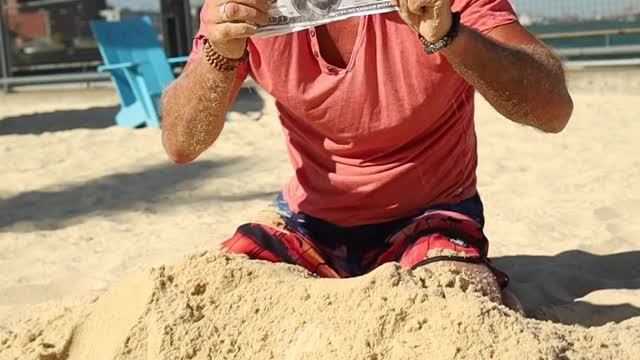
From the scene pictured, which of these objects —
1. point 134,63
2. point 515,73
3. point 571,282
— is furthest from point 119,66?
point 515,73

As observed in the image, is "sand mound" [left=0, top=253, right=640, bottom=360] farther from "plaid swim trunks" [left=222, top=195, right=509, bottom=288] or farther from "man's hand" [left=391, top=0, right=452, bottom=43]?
"man's hand" [left=391, top=0, right=452, bottom=43]

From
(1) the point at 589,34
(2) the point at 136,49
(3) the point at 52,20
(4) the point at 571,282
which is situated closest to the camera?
(4) the point at 571,282

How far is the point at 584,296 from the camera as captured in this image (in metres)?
2.38

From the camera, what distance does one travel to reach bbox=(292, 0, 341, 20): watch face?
5.47 feet

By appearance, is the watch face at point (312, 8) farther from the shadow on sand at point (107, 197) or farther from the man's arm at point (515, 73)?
the shadow on sand at point (107, 197)

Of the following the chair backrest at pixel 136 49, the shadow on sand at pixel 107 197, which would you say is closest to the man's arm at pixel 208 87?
the shadow on sand at pixel 107 197

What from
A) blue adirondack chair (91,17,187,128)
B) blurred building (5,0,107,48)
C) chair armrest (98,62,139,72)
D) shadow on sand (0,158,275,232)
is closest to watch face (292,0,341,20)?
shadow on sand (0,158,275,232)

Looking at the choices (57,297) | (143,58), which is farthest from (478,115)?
(57,297)

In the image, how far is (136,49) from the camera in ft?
23.7

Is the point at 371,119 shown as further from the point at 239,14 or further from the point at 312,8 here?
the point at 239,14

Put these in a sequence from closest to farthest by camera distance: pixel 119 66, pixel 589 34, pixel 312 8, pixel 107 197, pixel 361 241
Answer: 1. pixel 312 8
2. pixel 361 241
3. pixel 107 197
4. pixel 119 66
5. pixel 589 34

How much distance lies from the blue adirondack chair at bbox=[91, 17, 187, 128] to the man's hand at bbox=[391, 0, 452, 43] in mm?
5699

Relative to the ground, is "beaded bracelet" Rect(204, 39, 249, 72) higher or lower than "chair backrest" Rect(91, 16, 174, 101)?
higher

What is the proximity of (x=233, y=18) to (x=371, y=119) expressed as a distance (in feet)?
1.44
